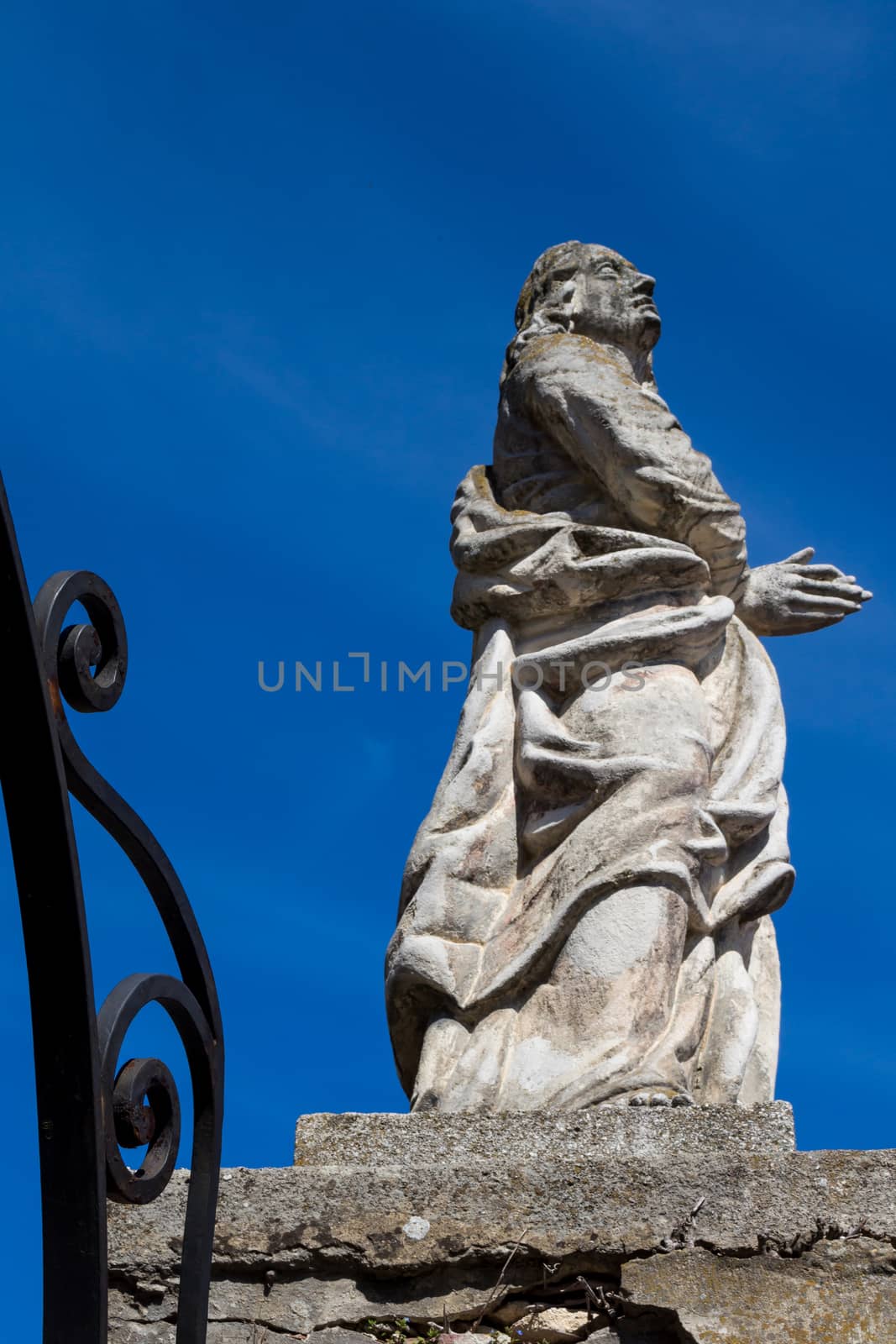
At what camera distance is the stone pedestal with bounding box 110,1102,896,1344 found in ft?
10.8

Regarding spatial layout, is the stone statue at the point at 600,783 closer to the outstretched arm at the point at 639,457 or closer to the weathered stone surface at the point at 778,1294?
the outstretched arm at the point at 639,457

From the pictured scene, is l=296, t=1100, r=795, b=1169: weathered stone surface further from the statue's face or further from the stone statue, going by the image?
the statue's face

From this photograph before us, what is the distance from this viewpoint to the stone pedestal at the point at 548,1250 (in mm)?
3287

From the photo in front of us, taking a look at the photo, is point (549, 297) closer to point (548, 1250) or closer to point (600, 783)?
point (600, 783)

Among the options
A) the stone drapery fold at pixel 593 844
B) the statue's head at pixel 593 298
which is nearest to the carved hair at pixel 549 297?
the statue's head at pixel 593 298

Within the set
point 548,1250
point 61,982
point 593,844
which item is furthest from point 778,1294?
point 61,982

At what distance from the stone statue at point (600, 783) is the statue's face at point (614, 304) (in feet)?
0.33

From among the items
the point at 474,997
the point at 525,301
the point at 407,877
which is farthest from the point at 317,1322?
the point at 525,301

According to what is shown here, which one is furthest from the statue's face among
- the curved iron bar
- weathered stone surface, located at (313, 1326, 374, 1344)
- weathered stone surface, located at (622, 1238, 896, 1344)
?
the curved iron bar

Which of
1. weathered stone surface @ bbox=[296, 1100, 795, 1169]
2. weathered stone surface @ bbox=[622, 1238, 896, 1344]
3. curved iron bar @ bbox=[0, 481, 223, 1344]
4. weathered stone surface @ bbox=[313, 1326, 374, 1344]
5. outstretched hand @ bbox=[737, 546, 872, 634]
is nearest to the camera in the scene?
curved iron bar @ bbox=[0, 481, 223, 1344]

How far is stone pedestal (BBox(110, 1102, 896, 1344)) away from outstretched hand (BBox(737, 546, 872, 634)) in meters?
2.12

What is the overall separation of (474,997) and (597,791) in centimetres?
59

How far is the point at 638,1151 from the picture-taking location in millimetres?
3684

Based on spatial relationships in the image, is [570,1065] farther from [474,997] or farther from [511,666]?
[511,666]
